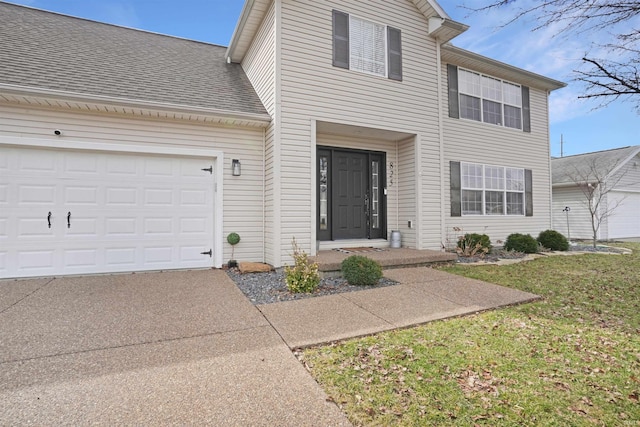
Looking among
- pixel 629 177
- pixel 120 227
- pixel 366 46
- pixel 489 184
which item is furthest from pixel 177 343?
pixel 629 177

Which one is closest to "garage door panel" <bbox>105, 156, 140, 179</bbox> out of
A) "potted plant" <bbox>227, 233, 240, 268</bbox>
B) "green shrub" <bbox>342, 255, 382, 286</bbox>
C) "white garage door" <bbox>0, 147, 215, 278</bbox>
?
"white garage door" <bbox>0, 147, 215, 278</bbox>

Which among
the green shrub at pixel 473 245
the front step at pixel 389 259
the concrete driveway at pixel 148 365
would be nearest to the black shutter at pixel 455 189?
the green shrub at pixel 473 245

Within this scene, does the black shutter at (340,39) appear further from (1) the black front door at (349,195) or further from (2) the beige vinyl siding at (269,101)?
(1) the black front door at (349,195)

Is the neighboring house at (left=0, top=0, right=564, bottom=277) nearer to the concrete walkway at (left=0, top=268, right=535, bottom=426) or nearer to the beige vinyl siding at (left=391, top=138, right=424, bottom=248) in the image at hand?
the beige vinyl siding at (left=391, top=138, right=424, bottom=248)

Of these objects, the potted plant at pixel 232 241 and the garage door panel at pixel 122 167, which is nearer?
the garage door panel at pixel 122 167

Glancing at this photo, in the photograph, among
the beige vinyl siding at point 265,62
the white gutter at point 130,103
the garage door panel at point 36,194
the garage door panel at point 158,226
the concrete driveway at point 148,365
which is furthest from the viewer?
the beige vinyl siding at point 265,62

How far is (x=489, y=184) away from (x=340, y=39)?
241 inches

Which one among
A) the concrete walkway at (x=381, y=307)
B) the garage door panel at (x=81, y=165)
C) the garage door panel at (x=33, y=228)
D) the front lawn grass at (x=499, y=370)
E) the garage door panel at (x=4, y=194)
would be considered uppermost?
Result: the garage door panel at (x=81, y=165)

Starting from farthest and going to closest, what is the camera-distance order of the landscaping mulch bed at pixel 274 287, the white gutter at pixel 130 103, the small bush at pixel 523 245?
the small bush at pixel 523 245 < the white gutter at pixel 130 103 < the landscaping mulch bed at pixel 274 287

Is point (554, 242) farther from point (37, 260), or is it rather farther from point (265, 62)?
point (37, 260)

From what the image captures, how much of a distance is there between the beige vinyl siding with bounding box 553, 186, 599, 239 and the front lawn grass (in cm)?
1189

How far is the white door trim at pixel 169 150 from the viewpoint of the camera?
5130mm

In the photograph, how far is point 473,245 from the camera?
26.3 ft

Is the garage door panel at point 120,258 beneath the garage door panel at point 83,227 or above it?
beneath
